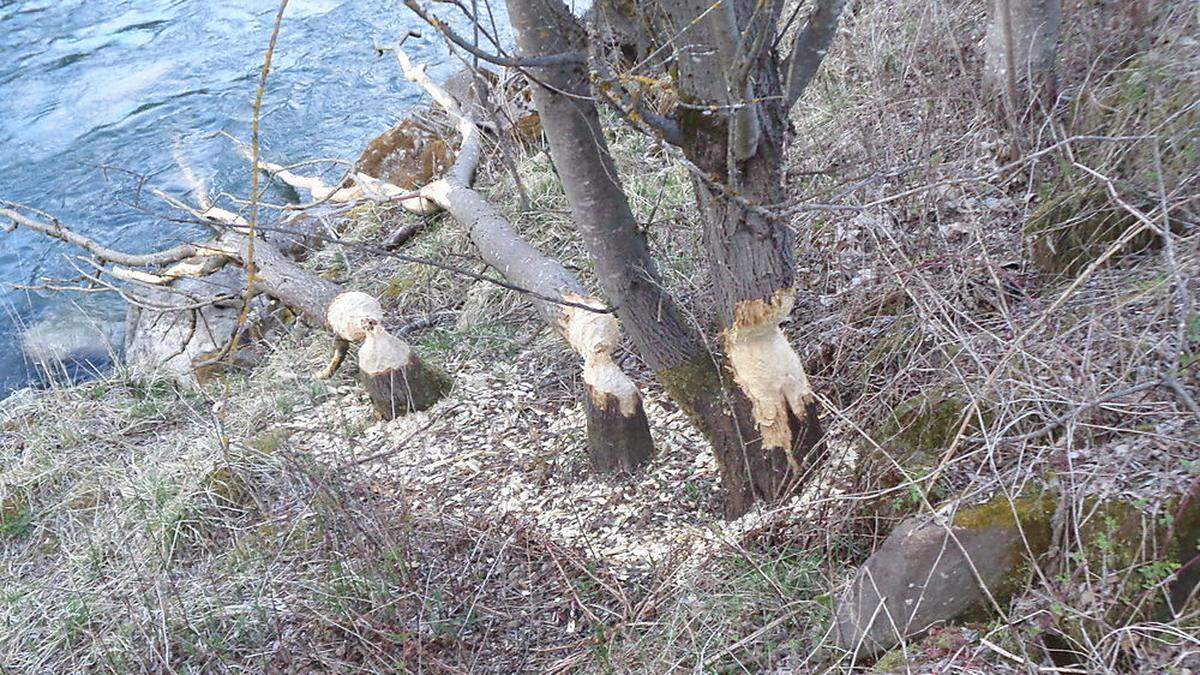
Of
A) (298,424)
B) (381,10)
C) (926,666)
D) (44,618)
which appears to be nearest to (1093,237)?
(926,666)

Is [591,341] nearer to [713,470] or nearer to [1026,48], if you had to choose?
[713,470]

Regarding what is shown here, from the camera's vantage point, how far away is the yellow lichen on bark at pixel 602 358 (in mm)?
3512

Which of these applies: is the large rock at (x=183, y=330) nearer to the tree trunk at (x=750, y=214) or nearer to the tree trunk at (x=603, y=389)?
the tree trunk at (x=603, y=389)

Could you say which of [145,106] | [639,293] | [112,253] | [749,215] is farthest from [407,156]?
[749,215]

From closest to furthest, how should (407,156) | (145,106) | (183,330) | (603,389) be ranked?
1. (603,389)
2. (183,330)
3. (407,156)
4. (145,106)

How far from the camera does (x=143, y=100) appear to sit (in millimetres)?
9258

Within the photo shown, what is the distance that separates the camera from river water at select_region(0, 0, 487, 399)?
24.8ft

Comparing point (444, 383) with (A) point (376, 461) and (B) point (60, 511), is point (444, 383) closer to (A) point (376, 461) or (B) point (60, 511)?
(A) point (376, 461)

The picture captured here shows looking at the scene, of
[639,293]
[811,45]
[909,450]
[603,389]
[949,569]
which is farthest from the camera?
[603,389]

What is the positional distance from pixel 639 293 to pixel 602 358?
444 millimetres

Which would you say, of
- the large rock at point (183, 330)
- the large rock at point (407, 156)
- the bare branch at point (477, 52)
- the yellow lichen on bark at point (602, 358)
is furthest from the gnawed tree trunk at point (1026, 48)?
the large rock at point (183, 330)

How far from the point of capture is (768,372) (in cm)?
302

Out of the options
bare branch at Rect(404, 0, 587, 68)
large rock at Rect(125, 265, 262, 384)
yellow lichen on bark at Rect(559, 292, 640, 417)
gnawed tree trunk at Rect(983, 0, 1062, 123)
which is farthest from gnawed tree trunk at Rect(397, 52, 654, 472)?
large rock at Rect(125, 265, 262, 384)

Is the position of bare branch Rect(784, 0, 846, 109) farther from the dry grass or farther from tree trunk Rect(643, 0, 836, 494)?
the dry grass
